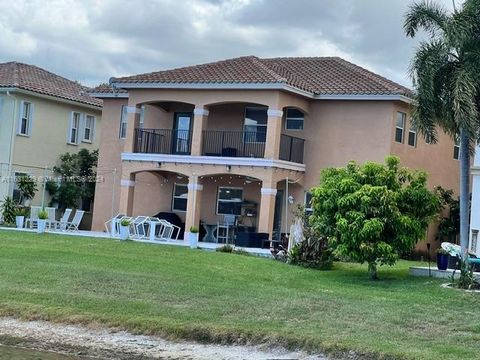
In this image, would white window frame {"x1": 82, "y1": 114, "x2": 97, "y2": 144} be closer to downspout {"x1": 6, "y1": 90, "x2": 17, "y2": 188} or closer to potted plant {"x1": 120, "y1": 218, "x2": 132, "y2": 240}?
downspout {"x1": 6, "y1": 90, "x2": 17, "y2": 188}

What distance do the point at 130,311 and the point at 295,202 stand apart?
1784 centimetres

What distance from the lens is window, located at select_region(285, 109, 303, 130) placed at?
107 ft

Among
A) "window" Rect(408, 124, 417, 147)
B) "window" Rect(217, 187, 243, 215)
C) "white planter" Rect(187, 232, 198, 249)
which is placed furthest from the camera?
"window" Rect(217, 187, 243, 215)

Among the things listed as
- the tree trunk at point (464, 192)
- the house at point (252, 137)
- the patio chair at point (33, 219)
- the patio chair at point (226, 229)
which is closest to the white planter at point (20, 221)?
the patio chair at point (33, 219)

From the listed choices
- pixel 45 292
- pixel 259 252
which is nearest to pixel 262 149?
pixel 259 252

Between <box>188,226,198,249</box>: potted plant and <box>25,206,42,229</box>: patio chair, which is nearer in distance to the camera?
<box>188,226,198,249</box>: potted plant

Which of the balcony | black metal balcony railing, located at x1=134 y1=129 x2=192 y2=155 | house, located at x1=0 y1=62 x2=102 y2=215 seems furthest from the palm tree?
house, located at x1=0 y1=62 x2=102 y2=215

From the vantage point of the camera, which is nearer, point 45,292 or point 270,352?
point 270,352

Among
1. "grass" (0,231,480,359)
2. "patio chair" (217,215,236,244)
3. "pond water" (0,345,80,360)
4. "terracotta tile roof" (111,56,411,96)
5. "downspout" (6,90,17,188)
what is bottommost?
"pond water" (0,345,80,360)

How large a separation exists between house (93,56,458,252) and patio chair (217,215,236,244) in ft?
1.42

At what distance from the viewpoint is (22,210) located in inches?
1378

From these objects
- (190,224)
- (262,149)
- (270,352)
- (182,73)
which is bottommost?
(270,352)

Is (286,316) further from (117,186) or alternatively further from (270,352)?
(117,186)

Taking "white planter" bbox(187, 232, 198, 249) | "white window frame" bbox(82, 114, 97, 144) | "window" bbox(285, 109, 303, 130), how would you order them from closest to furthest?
"white planter" bbox(187, 232, 198, 249) → "window" bbox(285, 109, 303, 130) → "white window frame" bbox(82, 114, 97, 144)
